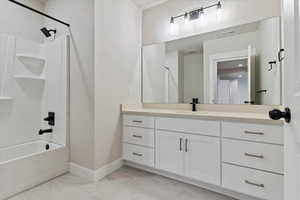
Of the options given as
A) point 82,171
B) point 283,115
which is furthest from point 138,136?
point 283,115

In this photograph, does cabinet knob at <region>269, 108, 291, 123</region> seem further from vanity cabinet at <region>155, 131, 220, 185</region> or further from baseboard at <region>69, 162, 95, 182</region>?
baseboard at <region>69, 162, 95, 182</region>

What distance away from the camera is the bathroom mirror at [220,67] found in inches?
72.4

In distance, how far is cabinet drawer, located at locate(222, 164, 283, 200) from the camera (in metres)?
1.34

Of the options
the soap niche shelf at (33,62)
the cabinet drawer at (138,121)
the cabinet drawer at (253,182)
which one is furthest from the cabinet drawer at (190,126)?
the soap niche shelf at (33,62)

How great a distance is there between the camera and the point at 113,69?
2215 millimetres

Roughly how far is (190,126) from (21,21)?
9.56 feet

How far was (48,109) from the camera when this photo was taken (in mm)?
2391

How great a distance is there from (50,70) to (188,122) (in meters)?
2.10

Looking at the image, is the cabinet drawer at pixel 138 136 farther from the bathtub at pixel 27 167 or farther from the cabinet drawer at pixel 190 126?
the bathtub at pixel 27 167

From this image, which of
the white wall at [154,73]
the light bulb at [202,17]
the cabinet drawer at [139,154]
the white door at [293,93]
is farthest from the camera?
the white wall at [154,73]

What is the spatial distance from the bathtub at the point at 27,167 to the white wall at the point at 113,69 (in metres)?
0.51

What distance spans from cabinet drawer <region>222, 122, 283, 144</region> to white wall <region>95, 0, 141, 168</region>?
1.39 metres

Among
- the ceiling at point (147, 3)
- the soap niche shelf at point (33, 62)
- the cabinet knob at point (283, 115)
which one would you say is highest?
the ceiling at point (147, 3)

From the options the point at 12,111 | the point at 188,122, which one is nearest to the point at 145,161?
the point at 188,122
